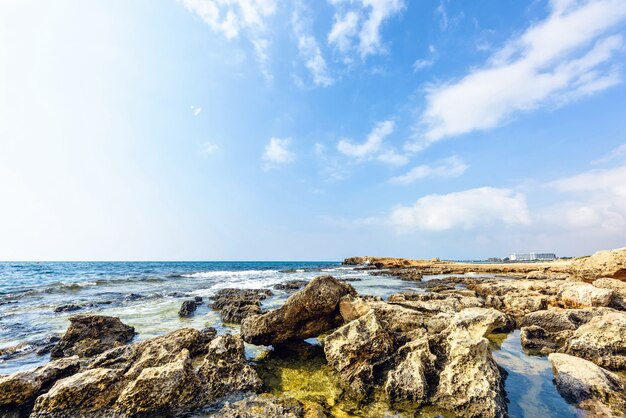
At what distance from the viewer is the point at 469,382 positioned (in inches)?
229

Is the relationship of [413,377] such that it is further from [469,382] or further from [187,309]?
[187,309]

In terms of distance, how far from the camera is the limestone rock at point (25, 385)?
562 cm

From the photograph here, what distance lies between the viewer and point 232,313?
14508 mm

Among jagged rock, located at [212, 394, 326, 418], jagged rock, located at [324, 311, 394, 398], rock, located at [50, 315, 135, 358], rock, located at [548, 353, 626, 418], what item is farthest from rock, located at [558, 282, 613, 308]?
rock, located at [50, 315, 135, 358]

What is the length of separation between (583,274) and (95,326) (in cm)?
2707

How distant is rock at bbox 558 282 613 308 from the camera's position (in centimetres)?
1226

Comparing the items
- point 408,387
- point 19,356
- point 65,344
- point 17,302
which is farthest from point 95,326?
point 17,302

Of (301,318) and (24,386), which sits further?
(301,318)

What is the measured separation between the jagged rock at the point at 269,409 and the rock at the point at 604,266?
20985 mm

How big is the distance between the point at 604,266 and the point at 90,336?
87.4 ft

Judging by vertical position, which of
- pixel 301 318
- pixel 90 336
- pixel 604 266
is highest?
pixel 604 266

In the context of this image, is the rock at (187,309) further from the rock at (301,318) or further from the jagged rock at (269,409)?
the jagged rock at (269,409)

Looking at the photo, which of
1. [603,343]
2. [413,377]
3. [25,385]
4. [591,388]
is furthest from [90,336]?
[603,343]

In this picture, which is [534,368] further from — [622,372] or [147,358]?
[147,358]
